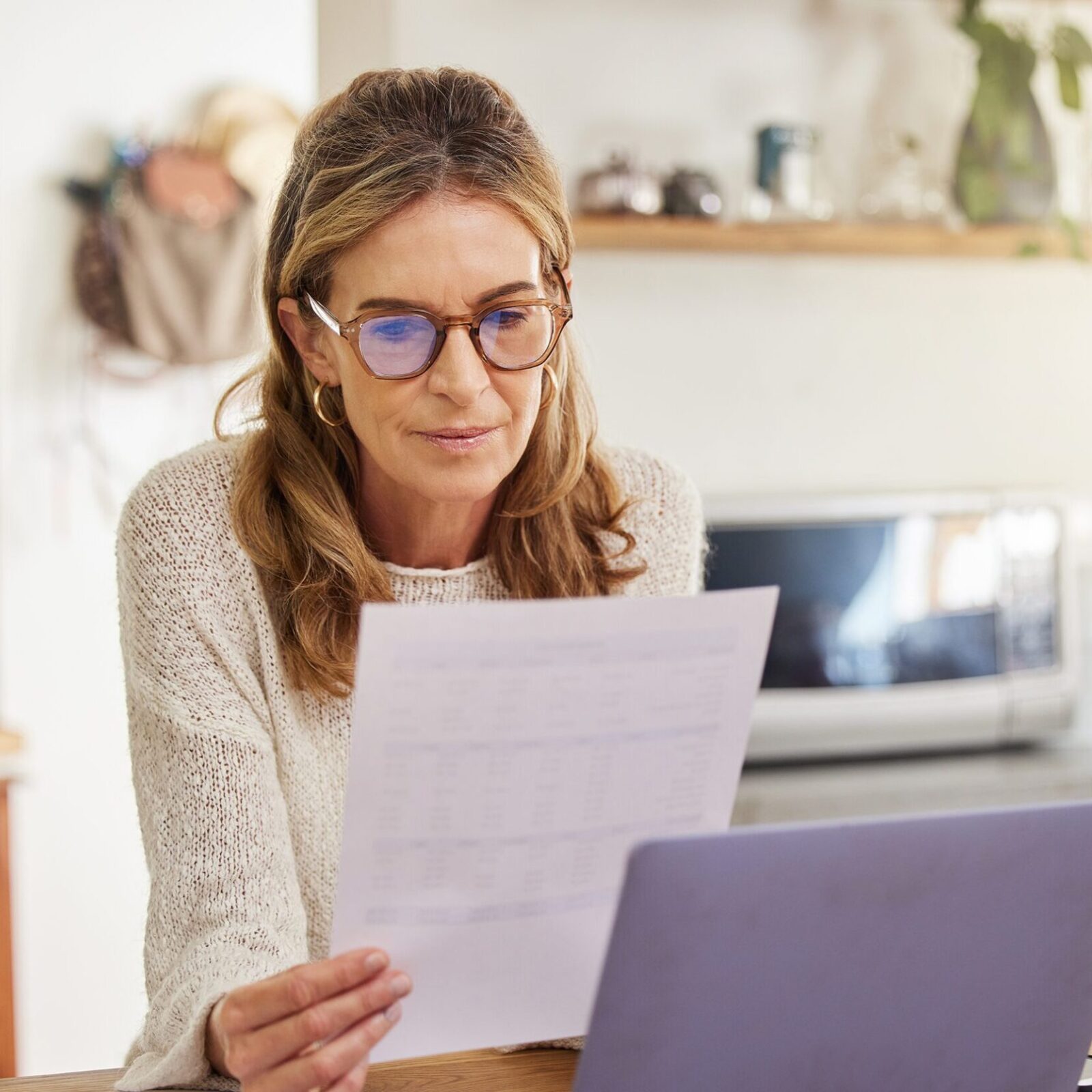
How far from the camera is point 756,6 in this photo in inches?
92.6

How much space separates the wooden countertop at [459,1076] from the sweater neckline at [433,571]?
418 mm

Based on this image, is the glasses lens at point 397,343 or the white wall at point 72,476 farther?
the white wall at point 72,476

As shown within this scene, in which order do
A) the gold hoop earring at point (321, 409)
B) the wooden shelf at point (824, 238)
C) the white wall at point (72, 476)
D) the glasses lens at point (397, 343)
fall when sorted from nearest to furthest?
the glasses lens at point (397, 343)
the gold hoop earring at point (321, 409)
the wooden shelf at point (824, 238)
the white wall at point (72, 476)

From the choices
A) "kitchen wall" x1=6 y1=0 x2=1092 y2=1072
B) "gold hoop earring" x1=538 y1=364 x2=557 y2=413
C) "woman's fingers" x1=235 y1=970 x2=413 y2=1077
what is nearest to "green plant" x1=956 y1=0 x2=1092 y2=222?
"kitchen wall" x1=6 y1=0 x2=1092 y2=1072

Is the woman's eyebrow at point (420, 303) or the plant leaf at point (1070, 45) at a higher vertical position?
the plant leaf at point (1070, 45)

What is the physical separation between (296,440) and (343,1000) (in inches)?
22.6

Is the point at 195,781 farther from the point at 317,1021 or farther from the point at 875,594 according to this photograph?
the point at 875,594

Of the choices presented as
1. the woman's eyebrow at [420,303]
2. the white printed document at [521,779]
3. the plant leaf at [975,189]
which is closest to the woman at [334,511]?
the woman's eyebrow at [420,303]

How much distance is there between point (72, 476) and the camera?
2.83 m

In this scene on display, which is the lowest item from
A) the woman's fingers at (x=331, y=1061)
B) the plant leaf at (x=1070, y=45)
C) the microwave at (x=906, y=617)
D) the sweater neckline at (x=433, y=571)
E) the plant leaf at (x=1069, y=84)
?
the microwave at (x=906, y=617)

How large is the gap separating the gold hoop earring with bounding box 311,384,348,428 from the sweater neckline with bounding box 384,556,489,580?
129 mm

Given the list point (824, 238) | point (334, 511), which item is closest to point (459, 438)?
point (334, 511)

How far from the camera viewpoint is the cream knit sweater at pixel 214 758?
0.94m

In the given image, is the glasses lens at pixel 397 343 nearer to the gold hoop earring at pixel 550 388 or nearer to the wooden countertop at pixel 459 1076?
the gold hoop earring at pixel 550 388
